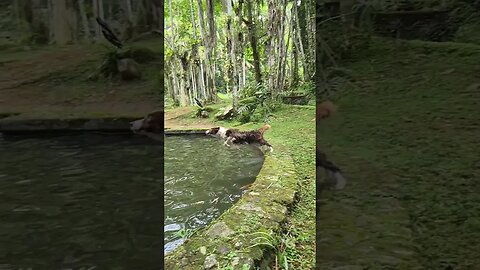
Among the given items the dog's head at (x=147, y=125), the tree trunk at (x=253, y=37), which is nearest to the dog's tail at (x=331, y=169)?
the dog's head at (x=147, y=125)

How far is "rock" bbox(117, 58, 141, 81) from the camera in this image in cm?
359

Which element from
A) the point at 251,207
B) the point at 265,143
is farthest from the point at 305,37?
the point at 251,207

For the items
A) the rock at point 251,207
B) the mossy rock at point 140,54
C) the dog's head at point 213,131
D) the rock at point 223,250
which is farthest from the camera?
the dog's head at point 213,131

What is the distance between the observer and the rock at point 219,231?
1.81 meters

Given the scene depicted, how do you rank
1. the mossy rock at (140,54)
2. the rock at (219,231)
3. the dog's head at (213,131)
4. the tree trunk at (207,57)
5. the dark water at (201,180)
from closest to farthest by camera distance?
the rock at (219,231)
the dark water at (201,180)
the mossy rock at (140,54)
the dog's head at (213,131)
the tree trunk at (207,57)

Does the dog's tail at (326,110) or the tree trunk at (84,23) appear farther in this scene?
the tree trunk at (84,23)

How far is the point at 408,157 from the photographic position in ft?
6.61

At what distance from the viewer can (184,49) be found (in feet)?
33.3

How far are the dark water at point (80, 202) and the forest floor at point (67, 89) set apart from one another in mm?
316

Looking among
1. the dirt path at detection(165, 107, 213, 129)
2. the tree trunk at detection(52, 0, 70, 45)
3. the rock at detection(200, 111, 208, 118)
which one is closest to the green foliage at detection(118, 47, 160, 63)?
the tree trunk at detection(52, 0, 70, 45)

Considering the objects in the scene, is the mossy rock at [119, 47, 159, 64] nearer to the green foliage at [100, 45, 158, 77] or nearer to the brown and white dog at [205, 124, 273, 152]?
the green foliage at [100, 45, 158, 77]

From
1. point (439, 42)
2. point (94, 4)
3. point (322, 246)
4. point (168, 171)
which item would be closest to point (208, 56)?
point (94, 4)

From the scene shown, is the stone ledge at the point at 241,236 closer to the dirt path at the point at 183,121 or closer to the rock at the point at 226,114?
the rock at the point at 226,114

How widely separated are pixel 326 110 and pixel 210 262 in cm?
150
